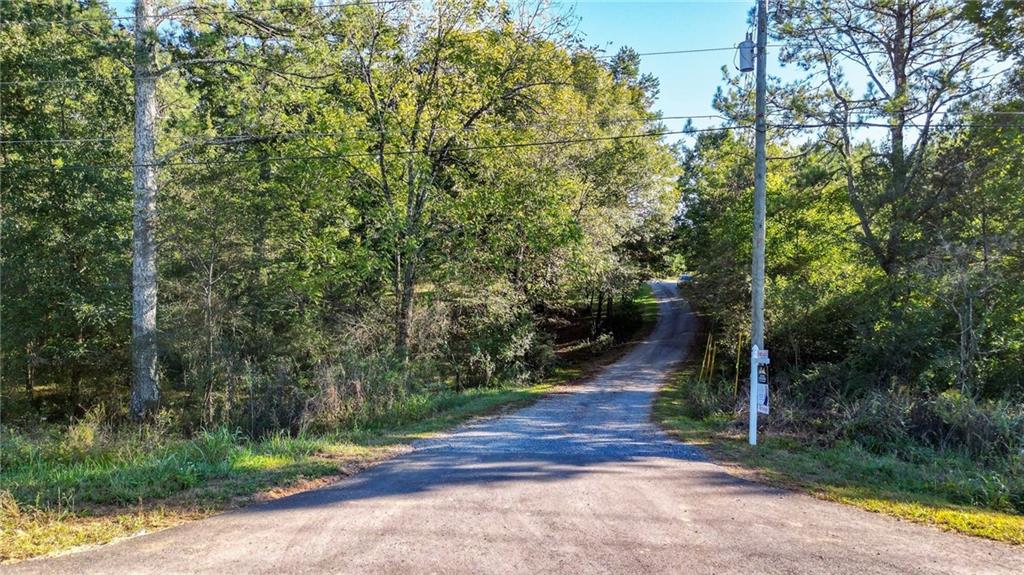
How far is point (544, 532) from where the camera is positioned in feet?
15.6

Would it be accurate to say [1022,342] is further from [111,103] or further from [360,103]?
[111,103]

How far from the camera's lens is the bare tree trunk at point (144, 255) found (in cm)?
1227

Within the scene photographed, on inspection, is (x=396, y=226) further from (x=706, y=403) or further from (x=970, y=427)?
(x=970, y=427)

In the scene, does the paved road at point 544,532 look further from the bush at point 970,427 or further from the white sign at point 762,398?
the bush at point 970,427

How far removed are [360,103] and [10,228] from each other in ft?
31.9

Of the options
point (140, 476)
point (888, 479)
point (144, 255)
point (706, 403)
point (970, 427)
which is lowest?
point (706, 403)

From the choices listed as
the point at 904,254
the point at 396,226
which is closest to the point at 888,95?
the point at 904,254

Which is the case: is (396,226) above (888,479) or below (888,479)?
above

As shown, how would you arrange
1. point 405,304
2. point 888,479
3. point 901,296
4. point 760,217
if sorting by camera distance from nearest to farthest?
point 888,479
point 760,217
point 901,296
point 405,304

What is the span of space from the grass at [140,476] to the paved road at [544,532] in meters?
0.38

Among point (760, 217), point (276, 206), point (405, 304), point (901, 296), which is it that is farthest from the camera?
point (405, 304)

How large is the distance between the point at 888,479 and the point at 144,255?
47.8 feet

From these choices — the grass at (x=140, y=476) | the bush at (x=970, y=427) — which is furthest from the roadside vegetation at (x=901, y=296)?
the grass at (x=140, y=476)

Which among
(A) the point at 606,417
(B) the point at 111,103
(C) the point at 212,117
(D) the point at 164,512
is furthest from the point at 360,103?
(D) the point at 164,512
